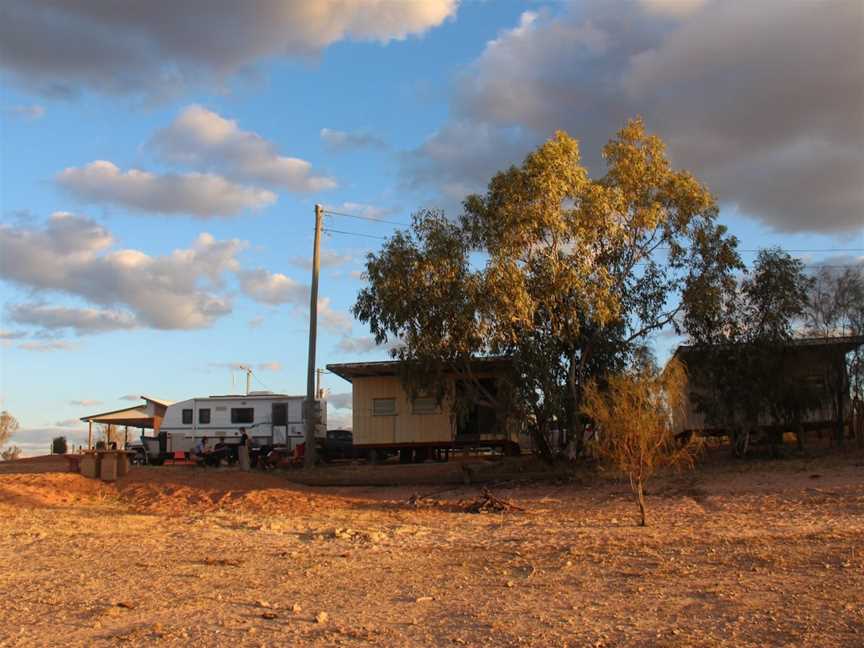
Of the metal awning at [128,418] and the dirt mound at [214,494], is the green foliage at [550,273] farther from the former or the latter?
the metal awning at [128,418]

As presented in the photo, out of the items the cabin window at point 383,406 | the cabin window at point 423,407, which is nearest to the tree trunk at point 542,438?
the cabin window at point 423,407

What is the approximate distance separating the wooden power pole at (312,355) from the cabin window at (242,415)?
3541 millimetres

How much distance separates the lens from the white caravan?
2836 centimetres

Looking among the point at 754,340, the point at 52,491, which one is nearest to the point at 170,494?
the point at 52,491

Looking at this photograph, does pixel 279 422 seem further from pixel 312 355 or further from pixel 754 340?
pixel 754 340

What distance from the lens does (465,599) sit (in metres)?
8.01

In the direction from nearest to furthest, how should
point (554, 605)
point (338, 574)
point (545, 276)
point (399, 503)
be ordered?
point (554, 605)
point (338, 574)
point (399, 503)
point (545, 276)

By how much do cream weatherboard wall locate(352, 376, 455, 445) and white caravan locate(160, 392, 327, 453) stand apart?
2.04 meters

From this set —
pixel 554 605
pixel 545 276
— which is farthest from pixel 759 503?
pixel 554 605

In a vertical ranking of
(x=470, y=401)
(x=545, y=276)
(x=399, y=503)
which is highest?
(x=545, y=276)

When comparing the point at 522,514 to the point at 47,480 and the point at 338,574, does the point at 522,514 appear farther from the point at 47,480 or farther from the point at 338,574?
the point at 47,480

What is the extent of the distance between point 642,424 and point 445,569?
5.22m

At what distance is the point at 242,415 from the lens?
28.7m

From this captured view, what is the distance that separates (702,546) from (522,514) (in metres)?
4.91
